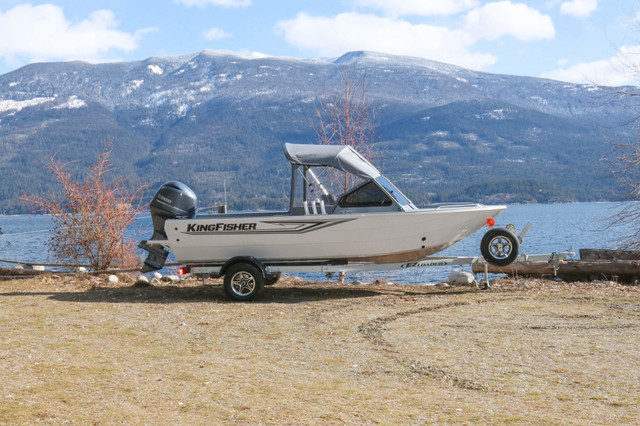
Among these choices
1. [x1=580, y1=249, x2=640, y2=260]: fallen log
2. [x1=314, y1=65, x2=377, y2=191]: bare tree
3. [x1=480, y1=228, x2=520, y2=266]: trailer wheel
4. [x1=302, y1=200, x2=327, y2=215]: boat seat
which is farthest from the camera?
[x1=314, y1=65, x2=377, y2=191]: bare tree

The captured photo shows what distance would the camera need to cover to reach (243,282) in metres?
12.4

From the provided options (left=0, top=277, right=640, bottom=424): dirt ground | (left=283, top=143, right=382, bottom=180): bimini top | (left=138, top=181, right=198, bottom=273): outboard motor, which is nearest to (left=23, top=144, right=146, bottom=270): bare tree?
(left=0, top=277, right=640, bottom=424): dirt ground

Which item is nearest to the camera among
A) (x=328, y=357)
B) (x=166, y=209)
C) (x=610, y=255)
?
(x=328, y=357)

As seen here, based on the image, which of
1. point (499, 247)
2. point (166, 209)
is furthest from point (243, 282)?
point (499, 247)

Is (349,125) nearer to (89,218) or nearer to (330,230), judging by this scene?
(89,218)

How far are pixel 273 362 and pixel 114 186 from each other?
553 inches

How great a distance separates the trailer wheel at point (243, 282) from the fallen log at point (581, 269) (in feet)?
16.9

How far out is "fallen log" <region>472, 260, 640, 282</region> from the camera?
13.7m

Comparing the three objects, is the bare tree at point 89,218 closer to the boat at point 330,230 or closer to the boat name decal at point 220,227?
the boat at point 330,230

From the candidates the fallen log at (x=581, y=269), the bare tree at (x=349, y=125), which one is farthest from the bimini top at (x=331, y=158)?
the bare tree at (x=349, y=125)

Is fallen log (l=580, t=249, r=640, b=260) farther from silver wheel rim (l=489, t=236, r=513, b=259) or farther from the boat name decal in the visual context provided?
the boat name decal

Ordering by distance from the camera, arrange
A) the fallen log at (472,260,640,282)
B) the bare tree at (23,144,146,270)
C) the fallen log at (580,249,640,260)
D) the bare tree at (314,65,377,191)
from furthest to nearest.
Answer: the bare tree at (314,65,377,191) < the bare tree at (23,144,146,270) < the fallen log at (580,249,640,260) < the fallen log at (472,260,640,282)

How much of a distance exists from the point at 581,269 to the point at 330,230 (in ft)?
19.5

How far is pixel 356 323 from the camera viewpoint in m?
10.1
